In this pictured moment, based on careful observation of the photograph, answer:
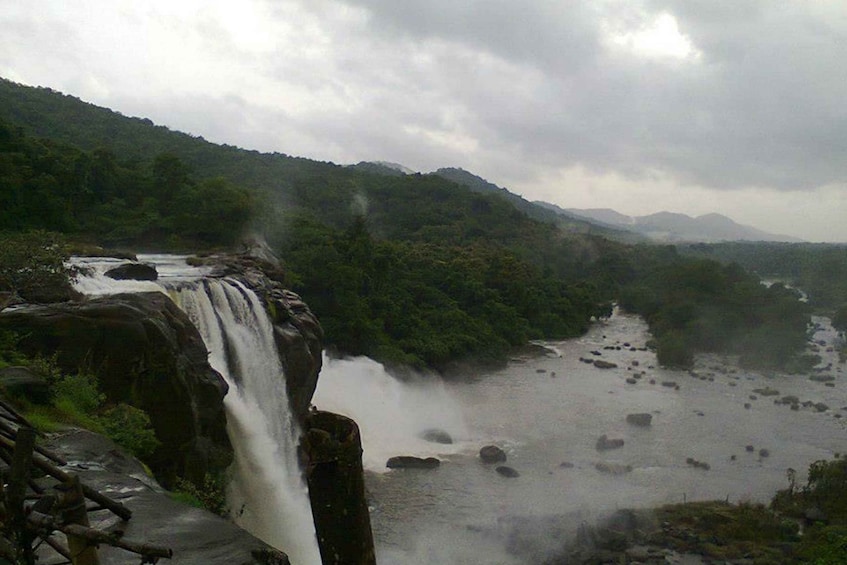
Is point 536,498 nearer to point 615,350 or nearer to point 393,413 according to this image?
point 393,413

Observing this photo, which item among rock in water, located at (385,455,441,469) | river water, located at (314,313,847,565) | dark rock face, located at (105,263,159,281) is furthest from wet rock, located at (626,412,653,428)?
dark rock face, located at (105,263,159,281)

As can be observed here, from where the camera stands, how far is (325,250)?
32.4 metres

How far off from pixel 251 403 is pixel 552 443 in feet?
43.5

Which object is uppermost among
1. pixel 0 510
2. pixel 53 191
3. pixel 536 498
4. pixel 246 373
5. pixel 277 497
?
pixel 53 191

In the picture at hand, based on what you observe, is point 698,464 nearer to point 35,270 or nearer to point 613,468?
point 613,468

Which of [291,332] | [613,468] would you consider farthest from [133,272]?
[613,468]

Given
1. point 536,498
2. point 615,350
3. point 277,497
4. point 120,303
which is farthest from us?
point 615,350

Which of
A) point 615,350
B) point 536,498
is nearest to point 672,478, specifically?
point 536,498

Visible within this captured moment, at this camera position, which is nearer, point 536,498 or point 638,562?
point 638,562

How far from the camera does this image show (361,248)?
3647 cm

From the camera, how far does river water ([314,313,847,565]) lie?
16344 mm

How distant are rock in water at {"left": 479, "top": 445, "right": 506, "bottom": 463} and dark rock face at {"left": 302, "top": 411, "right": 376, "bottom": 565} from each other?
19322mm

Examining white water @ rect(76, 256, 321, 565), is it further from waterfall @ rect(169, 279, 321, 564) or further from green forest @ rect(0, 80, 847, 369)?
green forest @ rect(0, 80, 847, 369)

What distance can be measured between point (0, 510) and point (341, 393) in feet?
75.1
